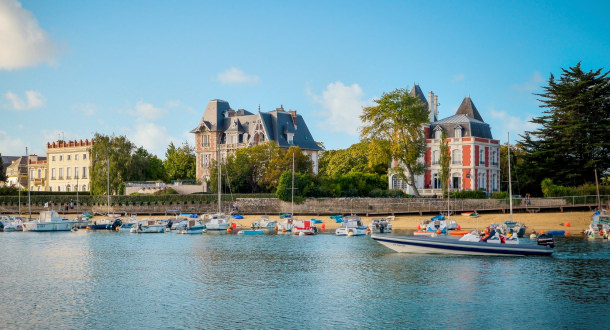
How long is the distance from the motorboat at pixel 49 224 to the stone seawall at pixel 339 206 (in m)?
16.7

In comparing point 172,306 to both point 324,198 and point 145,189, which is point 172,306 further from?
point 145,189

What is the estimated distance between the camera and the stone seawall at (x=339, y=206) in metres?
77.8

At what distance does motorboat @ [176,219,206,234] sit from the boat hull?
109 feet

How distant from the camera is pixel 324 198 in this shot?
90000 millimetres

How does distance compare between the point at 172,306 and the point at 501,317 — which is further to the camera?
the point at 172,306

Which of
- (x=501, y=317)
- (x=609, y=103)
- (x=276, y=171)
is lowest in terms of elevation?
(x=501, y=317)

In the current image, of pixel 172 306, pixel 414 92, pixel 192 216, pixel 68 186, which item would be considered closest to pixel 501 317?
pixel 172 306

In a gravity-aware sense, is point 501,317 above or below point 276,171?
below

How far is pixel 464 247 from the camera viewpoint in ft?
160

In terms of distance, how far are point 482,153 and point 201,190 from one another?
43.6 meters

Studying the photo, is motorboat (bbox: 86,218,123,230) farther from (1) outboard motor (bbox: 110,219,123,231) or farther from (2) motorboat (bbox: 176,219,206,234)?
(2) motorboat (bbox: 176,219,206,234)

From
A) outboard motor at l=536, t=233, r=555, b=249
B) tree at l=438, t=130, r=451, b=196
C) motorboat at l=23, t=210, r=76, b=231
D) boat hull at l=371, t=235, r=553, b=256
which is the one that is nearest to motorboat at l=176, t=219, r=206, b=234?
motorboat at l=23, t=210, r=76, b=231

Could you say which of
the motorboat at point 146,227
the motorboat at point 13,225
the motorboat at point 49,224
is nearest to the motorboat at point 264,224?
the motorboat at point 146,227

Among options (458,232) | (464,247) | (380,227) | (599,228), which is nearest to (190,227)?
(380,227)
